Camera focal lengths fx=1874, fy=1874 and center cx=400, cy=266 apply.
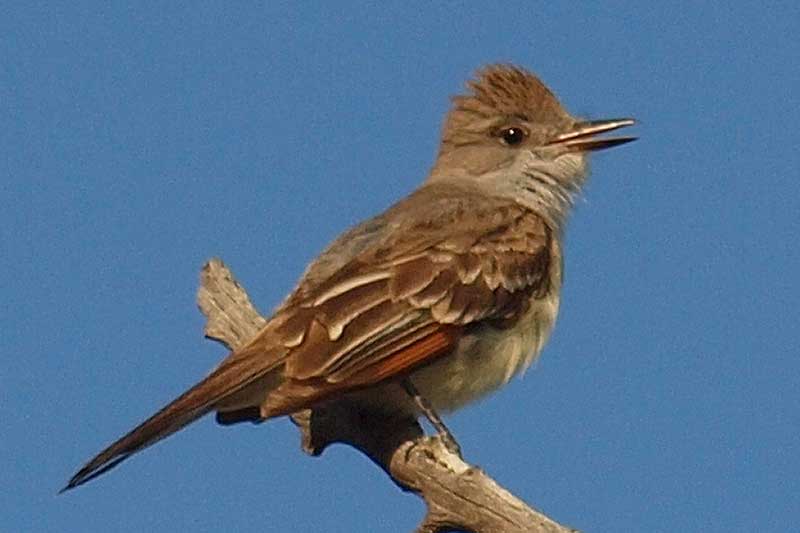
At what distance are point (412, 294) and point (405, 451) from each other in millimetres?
774

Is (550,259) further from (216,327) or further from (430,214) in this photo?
(216,327)

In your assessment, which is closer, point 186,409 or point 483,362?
point 186,409

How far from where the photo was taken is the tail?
26.9 ft

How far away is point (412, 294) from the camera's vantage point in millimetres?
8898

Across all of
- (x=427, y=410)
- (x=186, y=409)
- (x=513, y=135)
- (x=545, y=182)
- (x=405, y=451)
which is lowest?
(x=405, y=451)

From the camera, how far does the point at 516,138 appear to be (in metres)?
10.3

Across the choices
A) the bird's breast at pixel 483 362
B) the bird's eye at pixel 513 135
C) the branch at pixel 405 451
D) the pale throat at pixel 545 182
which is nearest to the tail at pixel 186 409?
the branch at pixel 405 451

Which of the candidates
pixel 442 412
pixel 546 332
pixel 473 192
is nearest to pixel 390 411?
pixel 442 412

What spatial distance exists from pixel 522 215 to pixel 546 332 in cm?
68

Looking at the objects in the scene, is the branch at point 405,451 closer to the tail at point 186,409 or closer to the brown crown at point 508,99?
the tail at point 186,409

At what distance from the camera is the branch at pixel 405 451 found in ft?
24.5

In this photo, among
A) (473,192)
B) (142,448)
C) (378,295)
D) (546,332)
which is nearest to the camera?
(142,448)

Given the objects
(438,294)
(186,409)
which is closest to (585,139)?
(438,294)

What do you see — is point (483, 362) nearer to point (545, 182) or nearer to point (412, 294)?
point (412, 294)
